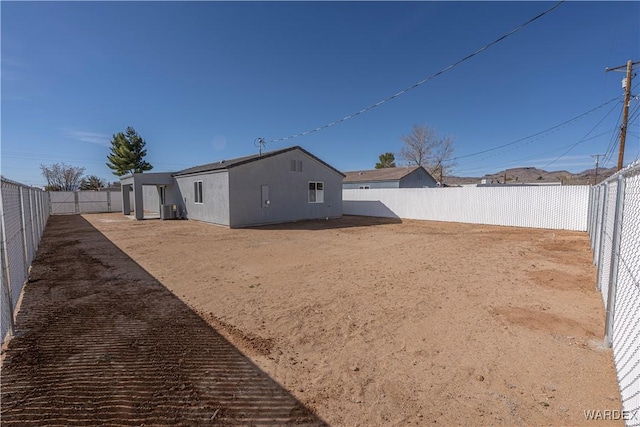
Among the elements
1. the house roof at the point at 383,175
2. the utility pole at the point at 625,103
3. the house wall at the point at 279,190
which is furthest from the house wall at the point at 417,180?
the utility pole at the point at 625,103

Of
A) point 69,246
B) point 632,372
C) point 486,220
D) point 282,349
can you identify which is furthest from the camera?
point 486,220

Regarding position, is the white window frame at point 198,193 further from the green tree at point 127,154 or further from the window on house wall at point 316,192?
the green tree at point 127,154

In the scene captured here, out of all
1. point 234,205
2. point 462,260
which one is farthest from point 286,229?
point 462,260

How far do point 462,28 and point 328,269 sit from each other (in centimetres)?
974

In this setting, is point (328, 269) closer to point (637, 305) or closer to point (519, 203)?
point (637, 305)

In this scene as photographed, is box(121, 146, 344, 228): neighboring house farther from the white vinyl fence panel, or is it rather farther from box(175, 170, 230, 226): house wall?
the white vinyl fence panel

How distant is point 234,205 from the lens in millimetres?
14023

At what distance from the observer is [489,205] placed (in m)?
15.7

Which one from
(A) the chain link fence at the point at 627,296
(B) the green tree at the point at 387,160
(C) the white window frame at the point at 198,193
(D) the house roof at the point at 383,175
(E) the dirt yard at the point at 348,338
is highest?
(B) the green tree at the point at 387,160

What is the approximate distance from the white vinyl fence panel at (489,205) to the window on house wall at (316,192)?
509 cm

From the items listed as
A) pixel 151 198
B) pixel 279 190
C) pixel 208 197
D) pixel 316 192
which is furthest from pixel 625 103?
pixel 151 198

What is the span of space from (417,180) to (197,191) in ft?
73.3

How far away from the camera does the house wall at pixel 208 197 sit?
1415 centimetres

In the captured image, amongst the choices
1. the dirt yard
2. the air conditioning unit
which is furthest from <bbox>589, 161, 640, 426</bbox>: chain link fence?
the air conditioning unit
